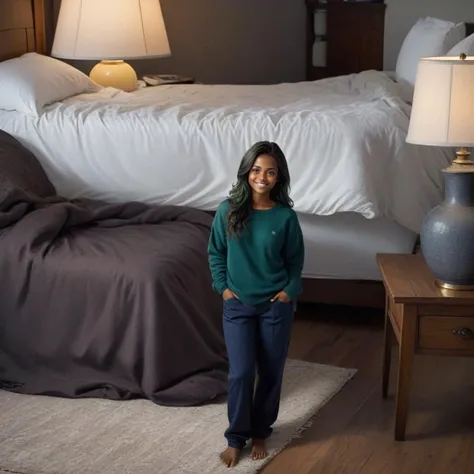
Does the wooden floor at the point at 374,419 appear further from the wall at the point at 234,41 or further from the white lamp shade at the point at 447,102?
the wall at the point at 234,41

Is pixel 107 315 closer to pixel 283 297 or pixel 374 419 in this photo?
pixel 283 297

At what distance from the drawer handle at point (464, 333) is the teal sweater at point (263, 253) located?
0.45m

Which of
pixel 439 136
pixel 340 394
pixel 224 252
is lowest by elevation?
pixel 340 394

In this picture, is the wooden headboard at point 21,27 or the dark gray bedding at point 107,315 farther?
the wooden headboard at point 21,27

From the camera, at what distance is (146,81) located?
4805 millimetres

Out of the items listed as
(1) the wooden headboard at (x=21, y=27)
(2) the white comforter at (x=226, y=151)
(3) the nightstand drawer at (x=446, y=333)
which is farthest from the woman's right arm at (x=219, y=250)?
(1) the wooden headboard at (x=21, y=27)

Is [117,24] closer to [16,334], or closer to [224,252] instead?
[16,334]

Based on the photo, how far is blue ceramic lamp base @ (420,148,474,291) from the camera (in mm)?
2381

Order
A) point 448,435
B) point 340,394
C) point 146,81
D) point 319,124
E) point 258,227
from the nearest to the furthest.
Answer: point 258,227 < point 448,435 < point 340,394 < point 319,124 < point 146,81

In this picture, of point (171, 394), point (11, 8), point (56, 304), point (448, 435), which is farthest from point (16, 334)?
point (11, 8)

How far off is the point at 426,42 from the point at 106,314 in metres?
2.45

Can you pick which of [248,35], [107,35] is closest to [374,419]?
[107,35]

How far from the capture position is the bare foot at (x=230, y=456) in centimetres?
235

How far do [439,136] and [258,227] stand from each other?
1.77 feet
